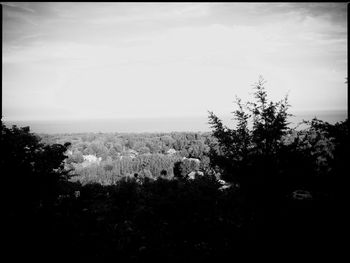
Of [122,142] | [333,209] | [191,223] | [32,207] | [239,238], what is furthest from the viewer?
[122,142]

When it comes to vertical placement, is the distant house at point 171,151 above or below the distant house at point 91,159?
above

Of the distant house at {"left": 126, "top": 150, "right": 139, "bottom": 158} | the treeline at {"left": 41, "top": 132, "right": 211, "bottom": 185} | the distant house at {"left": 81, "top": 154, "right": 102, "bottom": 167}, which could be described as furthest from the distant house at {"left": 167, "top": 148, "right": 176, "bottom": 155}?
the distant house at {"left": 81, "top": 154, "right": 102, "bottom": 167}

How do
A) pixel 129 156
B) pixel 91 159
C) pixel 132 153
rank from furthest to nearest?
pixel 132 153, pixel 129 156, pixel 91 159

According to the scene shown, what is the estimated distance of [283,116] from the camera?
557 cm

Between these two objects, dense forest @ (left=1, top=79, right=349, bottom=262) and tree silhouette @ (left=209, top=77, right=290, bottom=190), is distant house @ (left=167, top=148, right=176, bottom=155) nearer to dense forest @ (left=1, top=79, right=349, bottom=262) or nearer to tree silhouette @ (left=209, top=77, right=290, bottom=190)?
dense forest @ (left=1, top=79, right=349, bottom=262)

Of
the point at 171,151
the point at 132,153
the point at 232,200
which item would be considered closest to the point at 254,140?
the point at 232,200

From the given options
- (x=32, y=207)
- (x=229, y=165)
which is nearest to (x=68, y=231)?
(x=32, y=207)

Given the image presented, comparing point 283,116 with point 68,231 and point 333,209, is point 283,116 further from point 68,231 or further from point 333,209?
point 68,231

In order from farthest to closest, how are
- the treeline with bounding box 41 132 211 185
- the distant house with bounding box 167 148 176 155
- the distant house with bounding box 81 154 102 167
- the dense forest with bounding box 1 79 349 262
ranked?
the distant house with bounding box 167 148 176 155
the distant house with bounding box 81 154 102 167
the treeline with bounding box 41 132 211 185
the dense forest with bounding box 1 79 349 262

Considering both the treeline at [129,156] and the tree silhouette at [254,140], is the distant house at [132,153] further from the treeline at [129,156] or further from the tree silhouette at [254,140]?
the tree silhouette at [254,140]

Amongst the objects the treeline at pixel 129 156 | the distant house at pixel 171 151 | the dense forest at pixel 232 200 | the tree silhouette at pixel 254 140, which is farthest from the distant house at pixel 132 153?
the tree silhouette at pixel 254 140

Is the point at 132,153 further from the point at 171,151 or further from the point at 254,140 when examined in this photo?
the point at 254,140

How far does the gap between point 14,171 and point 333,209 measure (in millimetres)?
5429

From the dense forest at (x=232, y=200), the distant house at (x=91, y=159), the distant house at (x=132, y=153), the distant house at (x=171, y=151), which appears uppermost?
the dense forest at (x=232, y=200)
